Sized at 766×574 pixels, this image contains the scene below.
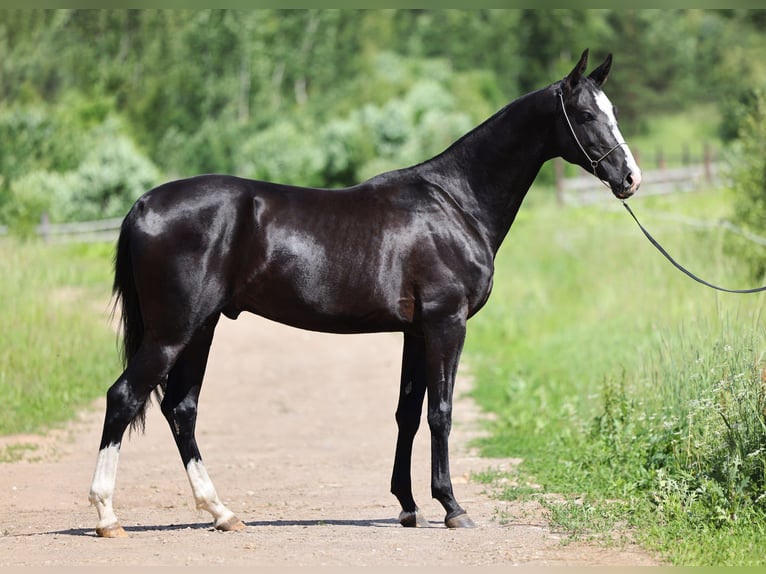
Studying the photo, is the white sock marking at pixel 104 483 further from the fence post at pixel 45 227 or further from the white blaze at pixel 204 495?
the fence post at pixel 45 227

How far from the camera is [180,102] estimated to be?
143 feet

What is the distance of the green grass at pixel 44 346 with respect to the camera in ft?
37.8

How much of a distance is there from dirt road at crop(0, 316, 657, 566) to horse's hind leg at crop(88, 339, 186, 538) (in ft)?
0.69

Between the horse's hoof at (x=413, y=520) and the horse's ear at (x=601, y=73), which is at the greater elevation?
the horse's ear at (x=601, y=73)

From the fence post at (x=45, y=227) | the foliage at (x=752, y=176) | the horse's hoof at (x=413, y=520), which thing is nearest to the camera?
the horse's hoof at (x=413, y=520)

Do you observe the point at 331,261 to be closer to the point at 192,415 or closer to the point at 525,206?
the point at 192,415

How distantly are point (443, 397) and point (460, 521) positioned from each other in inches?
27.3

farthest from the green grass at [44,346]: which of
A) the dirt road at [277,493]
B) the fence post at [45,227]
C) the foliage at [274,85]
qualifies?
the fence post at [45,227]

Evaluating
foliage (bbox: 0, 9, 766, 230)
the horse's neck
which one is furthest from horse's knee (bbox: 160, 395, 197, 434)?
foliage (bbox: 0, 9, 766, 230)

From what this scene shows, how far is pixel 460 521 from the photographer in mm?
6723

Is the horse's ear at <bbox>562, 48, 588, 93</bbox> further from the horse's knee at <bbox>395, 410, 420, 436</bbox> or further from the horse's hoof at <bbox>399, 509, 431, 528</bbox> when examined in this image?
the horse's hoof at <bbox>399, 509, 431, 528</bbox>

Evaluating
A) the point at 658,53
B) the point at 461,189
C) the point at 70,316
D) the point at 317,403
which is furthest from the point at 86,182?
the point at 658,53

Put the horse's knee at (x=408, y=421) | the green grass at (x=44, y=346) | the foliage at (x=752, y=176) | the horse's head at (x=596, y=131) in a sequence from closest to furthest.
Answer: the horse's head at (x=596, y=131)
the horse's knee at (x=408, y=421)
the green grass at (x=44, y=346)
the foliage at (x=752, y=176)

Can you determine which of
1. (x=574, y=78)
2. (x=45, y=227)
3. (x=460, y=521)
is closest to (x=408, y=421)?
(x=460, y=521)
